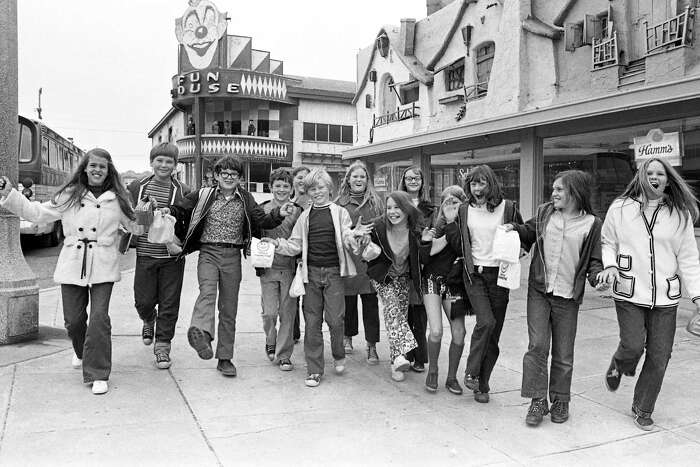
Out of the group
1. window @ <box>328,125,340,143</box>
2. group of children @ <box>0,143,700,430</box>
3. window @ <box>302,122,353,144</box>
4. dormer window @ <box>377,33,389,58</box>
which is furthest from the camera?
window @ <box>328,125,340,143</box>

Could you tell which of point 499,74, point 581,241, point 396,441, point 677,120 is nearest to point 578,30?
point 499,74

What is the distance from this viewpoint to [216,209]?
4.82 m

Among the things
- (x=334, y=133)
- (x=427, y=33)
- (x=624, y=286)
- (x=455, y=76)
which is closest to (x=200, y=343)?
(x=624, y=286)

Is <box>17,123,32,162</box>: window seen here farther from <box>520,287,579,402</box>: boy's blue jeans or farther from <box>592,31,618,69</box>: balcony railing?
<box>520,287,579,402</box>: boy's blue jeans

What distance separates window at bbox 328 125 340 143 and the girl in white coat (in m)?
30.6

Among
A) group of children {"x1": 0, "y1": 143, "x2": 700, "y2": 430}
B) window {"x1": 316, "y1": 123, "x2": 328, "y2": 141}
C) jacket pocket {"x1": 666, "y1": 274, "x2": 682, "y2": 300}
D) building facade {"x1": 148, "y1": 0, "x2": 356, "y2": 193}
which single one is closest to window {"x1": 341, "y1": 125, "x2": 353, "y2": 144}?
building facade {"x1": 148, "y1": 0, "x2": 356, "y2": 193}

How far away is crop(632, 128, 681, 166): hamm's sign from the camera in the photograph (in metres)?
8.19

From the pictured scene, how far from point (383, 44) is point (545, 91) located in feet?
23.5

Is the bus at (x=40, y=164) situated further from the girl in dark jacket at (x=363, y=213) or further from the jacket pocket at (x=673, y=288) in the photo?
the jacket pocket at (x=673, y=288)

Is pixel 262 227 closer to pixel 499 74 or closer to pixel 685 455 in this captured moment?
pixel 685 455

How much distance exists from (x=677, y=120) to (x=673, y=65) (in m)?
0.77

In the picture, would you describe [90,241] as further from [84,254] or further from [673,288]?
[673,288]

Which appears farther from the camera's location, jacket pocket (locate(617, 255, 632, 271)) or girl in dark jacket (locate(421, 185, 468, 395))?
girl in dark jacket (locate(421, 185, 468, 395))

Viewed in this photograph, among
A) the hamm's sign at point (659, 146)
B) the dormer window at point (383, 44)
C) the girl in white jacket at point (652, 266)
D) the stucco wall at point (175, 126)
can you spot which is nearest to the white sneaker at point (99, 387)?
the girl in white jacket at point (652, 266)
